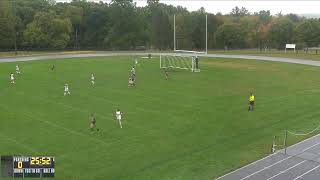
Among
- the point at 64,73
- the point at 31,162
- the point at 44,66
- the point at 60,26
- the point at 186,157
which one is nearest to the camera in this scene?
the point at 31,162

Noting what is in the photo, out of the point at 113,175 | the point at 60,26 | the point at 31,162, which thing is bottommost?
the point at 113,175

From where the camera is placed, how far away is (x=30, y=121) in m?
36.6

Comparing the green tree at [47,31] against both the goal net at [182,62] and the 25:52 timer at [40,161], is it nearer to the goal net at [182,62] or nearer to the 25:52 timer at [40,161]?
the goal net at [182,62]

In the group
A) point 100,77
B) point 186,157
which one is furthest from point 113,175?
point 100,77

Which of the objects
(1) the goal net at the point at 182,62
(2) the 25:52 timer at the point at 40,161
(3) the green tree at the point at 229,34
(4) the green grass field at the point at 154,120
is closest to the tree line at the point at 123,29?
(3) the green tree at the point at 229,34

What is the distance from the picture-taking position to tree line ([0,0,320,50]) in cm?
10831

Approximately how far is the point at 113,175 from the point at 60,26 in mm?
89130

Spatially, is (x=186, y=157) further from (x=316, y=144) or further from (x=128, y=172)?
(x=316, y=144)

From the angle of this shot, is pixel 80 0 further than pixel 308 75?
Yes

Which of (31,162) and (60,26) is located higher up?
(60,26)
